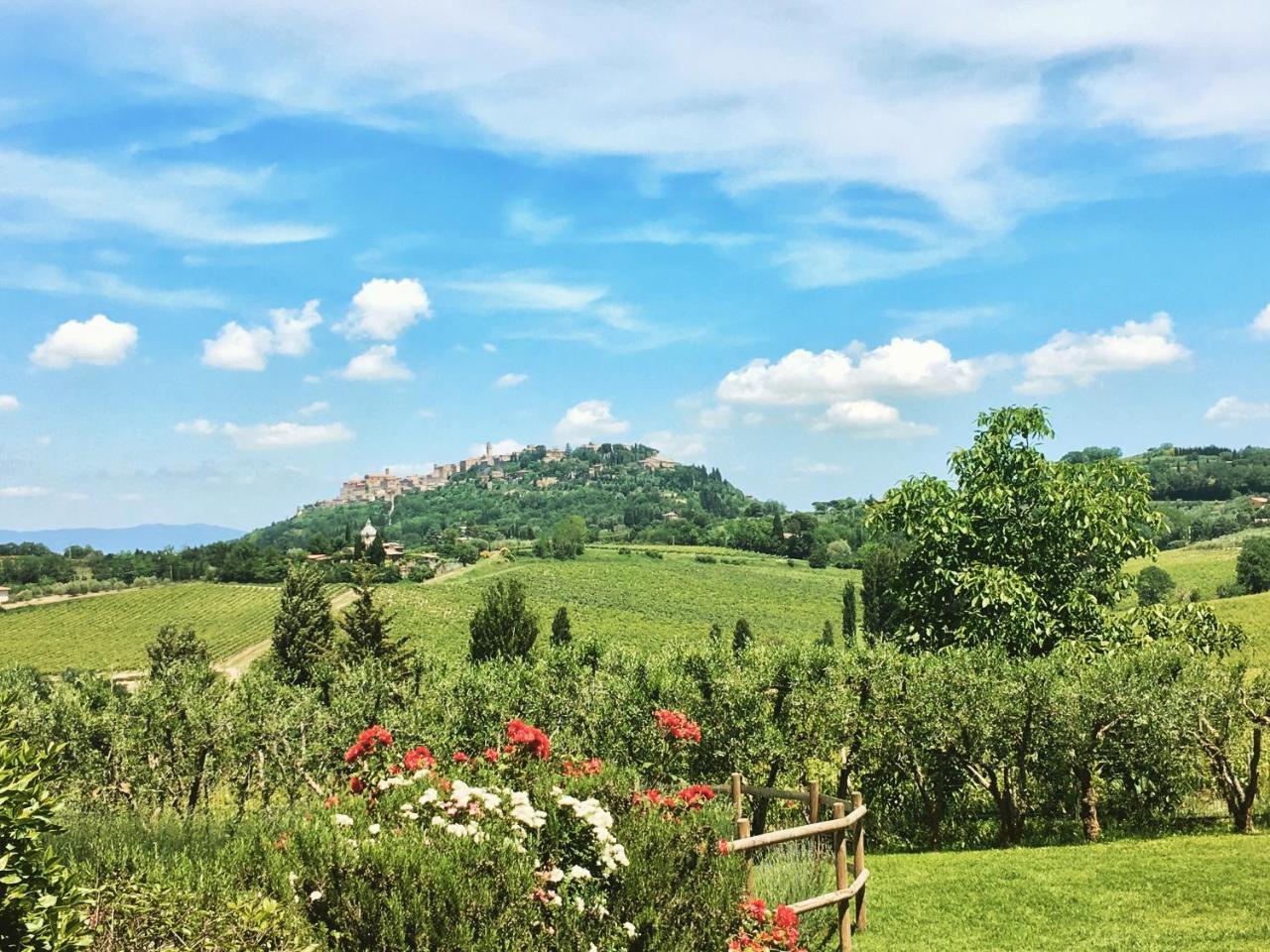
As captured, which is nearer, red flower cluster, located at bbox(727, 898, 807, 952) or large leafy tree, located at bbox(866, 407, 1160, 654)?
red flower cluster, located at bbox(727, 898, 807, 952)

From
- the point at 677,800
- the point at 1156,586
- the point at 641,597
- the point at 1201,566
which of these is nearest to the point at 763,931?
the point at 677,800

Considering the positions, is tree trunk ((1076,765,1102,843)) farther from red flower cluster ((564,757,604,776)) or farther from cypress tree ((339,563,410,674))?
cypress tree ((339,563,410,674))

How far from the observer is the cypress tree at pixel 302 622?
2025 inches

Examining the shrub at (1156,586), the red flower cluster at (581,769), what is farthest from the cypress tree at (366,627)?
the shrub at (1156,586)

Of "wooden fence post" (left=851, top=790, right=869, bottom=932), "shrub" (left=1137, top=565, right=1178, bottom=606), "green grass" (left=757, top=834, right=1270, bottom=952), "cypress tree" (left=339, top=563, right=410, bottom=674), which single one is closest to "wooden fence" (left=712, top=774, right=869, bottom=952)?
"wooden fence post" (left=851, top=790, right=869, bottom=932)

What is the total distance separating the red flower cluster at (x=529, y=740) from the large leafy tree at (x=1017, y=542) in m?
12.6

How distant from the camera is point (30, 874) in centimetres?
368

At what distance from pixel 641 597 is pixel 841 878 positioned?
271 feet

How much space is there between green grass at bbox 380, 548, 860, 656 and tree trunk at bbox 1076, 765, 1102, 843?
150 feet

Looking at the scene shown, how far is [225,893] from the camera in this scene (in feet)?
14.5

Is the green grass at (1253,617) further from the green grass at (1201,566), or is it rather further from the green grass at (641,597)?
the green grass at (641,597)

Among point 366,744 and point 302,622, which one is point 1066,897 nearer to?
point 366,744

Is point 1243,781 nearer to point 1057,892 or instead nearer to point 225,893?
point 1057,892

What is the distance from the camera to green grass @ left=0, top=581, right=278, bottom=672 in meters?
68.8
